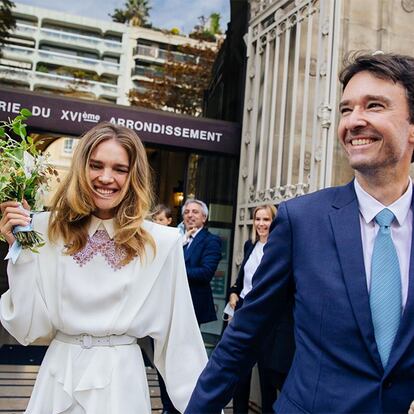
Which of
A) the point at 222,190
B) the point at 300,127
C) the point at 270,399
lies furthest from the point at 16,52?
the point at 270,399

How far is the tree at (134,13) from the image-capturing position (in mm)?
7672

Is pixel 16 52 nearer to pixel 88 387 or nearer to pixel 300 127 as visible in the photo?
pixel 300 127

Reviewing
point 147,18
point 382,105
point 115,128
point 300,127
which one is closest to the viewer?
point 382,105

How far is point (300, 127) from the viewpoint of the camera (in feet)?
20.4

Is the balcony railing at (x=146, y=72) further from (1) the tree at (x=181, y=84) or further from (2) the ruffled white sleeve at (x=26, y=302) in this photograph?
(2) the ruffled white sleeve at (x=26, y=302)

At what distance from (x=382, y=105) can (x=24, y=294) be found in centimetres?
145

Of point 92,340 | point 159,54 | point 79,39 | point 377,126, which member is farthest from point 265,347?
point 79,39

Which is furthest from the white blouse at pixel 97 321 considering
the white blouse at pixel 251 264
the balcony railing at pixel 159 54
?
the balcony railing at pixel 159 54

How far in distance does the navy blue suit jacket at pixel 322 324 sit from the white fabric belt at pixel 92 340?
58 centimetres

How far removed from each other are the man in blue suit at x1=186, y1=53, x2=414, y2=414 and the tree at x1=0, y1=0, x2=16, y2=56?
6.72 metres

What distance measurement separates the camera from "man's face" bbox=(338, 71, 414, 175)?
4.76ft

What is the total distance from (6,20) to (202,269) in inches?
189

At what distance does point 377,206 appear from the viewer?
149cm

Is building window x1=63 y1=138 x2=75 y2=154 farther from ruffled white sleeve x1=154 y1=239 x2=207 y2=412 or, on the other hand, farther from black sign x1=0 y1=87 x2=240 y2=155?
ruffled white sleeve x1=154 y1=239 x2=207 y2=412
